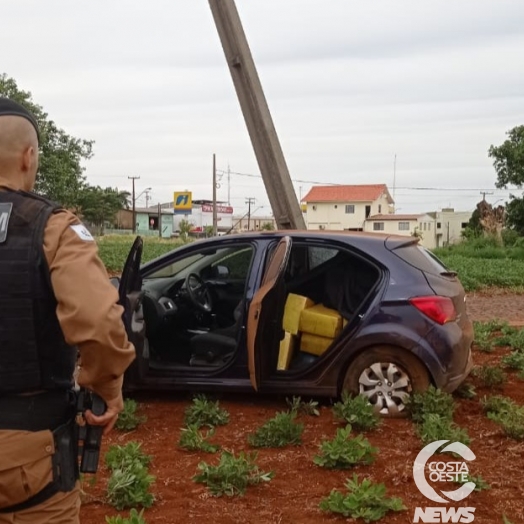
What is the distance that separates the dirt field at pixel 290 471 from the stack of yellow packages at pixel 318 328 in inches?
19.4

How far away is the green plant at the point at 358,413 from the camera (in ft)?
17.3

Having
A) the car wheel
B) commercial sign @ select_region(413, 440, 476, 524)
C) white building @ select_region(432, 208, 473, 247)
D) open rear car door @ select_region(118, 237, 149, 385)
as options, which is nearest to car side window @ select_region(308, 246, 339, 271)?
the car wheel

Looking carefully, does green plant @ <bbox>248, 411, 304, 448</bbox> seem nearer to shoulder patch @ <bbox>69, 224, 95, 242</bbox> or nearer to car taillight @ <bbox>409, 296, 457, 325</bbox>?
car taillight @ <bbox>409, 296, 457, 325</bbox>

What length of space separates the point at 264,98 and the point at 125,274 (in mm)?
4129

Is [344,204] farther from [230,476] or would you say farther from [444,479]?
[230,476]

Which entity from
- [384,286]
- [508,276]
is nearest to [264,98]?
[384,286]

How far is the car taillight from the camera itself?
576 cm

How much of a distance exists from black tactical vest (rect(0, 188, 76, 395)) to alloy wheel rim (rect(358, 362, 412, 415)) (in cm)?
373

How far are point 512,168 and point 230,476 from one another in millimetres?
47447

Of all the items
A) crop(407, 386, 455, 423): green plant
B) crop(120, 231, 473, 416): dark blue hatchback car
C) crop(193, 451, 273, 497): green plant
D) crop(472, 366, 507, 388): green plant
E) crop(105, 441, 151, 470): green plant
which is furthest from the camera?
crop(472, 366, 507, 388): green plant

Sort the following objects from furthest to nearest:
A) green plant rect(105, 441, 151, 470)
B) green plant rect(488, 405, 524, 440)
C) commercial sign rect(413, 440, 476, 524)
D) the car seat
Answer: the car seat → green plant rect(488, 405, 524, 440) → green plant rect(105, 441, 151, 470) → commercial sign rect(413, 440, 476, 524)

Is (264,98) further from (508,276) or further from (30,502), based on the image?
(508,276)

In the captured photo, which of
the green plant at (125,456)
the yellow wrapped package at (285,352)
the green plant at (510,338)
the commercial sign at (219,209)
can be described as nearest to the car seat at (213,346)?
the yellow wrapped package at (285,352)

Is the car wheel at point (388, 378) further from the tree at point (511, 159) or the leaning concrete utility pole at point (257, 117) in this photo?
the tree at point (511, 159)
